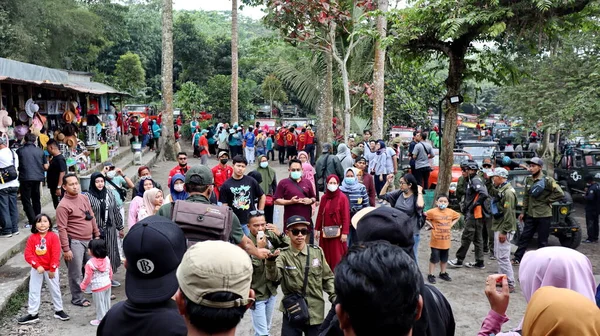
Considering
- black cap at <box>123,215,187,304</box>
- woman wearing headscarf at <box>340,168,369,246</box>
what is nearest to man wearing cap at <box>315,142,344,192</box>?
woman wearing headscarf at <box>340,168,369,246</box>

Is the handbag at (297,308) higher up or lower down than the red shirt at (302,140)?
lower down

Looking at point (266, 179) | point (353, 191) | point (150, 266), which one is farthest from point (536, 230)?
point (150, 266)

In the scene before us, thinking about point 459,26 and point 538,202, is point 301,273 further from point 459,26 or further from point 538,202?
point 459,26

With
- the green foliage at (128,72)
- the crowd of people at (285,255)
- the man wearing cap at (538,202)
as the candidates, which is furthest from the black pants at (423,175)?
the green foliage at (128,72)

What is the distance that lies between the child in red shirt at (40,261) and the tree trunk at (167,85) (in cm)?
1472

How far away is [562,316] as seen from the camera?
218 centimetres

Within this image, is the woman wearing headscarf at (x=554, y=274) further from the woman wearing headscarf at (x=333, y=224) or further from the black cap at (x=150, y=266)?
the woman wearing headscarf at (x=333, y=224)

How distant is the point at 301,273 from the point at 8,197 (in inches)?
247

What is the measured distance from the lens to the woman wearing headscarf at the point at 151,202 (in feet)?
23.3

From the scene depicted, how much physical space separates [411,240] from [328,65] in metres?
17.2

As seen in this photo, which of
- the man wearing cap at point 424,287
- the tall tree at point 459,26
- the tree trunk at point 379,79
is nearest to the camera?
the man wearing cap at point 424,287

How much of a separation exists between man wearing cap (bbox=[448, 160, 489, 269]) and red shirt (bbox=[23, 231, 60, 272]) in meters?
6.03

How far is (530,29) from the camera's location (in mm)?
9125

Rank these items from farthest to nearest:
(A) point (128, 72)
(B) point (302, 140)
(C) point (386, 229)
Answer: (A) point (128, 72), (B) point (302, 140), (C) point (386, 229)
